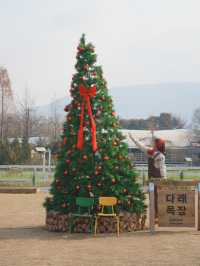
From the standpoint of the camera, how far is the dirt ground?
9391 millimetres

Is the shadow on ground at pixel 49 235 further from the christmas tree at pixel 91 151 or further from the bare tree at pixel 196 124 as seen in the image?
the bare tree at pixel 196 124

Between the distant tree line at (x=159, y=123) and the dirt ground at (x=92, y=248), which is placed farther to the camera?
the distant tree line at (x=159, y=123)

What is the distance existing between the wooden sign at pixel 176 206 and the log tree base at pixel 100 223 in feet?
1.75

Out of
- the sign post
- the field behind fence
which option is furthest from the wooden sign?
the field behind fence

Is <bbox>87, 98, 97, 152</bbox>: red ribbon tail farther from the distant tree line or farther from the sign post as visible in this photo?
the distant tree line

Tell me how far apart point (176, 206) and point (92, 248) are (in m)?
2.76

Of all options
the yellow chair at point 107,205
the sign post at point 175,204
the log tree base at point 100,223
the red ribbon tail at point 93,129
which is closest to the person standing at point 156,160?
the sign post at point 175,204

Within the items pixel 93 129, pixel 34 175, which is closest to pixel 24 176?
pixel 34 175

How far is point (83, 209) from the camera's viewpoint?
1277 cm

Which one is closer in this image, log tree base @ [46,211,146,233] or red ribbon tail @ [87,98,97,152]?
log tree base @ [46,211,146,233]

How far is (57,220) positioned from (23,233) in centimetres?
75

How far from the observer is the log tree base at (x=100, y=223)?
41.7ft

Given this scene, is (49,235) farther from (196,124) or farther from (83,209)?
(196,124)

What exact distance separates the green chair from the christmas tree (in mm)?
238
